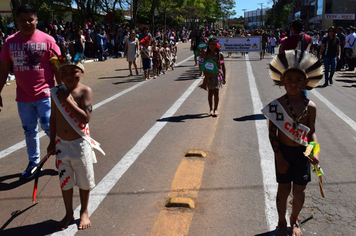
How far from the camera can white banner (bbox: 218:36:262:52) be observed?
17.8 m

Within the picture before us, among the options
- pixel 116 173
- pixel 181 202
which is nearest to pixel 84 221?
pixel 181 202

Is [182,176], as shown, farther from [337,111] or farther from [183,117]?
[337,111]

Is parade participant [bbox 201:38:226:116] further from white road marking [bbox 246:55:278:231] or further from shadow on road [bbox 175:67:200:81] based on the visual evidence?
shadow on road [bbox 175:67:200:81]

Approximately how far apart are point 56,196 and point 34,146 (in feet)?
3.19

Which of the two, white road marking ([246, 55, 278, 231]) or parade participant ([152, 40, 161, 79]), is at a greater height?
parade participant ([152, 40, 161, 79])

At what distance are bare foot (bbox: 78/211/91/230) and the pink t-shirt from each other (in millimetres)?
1882

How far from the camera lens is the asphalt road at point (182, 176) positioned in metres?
3.74

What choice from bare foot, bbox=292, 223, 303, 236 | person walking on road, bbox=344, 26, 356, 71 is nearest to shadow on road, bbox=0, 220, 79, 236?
bare foot, bbox=292, 223, 303, 236

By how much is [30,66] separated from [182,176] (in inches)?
95.4

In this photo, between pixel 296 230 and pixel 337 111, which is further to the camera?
pixel 337 111

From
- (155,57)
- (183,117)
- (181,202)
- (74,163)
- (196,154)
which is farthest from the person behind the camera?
(155,57)

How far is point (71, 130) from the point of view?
3596mm

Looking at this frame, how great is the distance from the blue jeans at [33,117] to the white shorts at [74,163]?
146cm

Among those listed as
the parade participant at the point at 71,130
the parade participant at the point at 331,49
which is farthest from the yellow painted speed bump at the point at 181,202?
the parade participant at the point at 331,49
